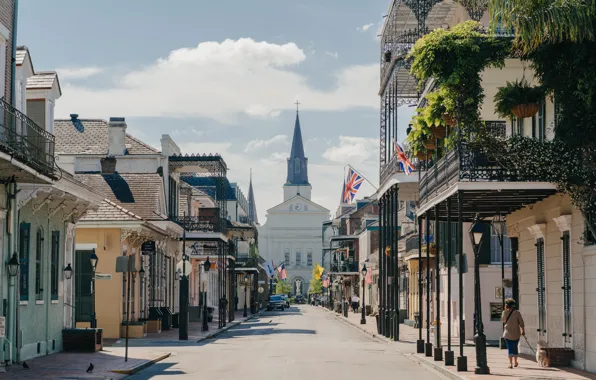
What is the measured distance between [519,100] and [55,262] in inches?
495

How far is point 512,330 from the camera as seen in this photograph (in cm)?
2228

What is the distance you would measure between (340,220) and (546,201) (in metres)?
92.3

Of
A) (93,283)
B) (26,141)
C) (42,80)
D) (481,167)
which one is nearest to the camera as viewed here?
(26,141)

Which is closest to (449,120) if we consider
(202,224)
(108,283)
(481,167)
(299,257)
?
(481,167)

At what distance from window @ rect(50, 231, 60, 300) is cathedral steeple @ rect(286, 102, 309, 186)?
16255 centimetres

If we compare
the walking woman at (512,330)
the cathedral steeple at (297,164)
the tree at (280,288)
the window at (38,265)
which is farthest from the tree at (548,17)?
the cathedral steeple at (297,164)

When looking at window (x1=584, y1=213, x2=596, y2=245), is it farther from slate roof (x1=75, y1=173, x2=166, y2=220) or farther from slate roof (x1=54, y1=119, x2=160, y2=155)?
slate roof (x1=54, y1=119, x2=160, y2=155)

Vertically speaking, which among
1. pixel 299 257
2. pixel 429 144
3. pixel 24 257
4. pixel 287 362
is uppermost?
pixel 429 144

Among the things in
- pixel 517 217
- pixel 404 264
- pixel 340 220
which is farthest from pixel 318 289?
pixel 517 217

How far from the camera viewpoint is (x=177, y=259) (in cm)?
5178

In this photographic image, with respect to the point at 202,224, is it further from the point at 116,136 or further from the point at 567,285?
the point at 567,285

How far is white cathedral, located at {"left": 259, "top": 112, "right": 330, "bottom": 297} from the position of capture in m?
176

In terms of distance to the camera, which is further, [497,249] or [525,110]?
[497,249]

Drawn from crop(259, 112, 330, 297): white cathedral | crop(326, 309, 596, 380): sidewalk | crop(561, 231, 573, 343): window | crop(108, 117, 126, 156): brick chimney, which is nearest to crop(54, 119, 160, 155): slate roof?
crop(108, 117, 126, 156): brick chimney
